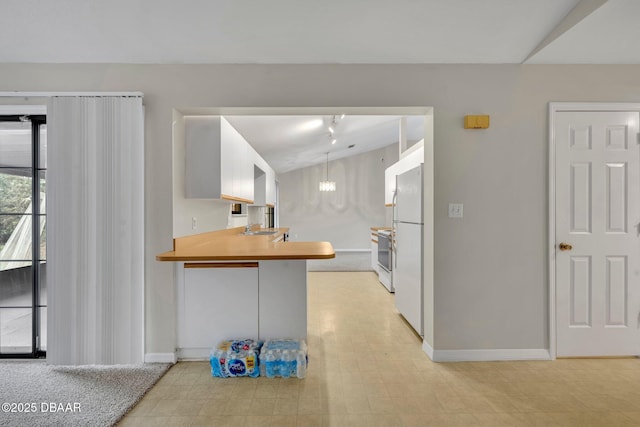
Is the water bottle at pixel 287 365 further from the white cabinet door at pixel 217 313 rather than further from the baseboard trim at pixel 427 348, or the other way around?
the baseboard trim at pixel 427 348

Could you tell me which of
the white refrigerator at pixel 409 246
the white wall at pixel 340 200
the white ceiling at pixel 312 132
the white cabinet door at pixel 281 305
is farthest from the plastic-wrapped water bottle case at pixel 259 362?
the white wall at pixel 340 200

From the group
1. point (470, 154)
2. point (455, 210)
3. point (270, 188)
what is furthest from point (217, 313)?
point (270, 188)

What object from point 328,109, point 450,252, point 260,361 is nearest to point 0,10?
point 328,109

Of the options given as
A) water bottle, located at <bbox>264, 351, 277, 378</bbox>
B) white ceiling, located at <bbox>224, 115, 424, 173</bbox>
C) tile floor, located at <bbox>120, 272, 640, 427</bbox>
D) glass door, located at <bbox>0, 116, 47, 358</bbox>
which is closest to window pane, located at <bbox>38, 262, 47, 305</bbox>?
glass door, located at <bbox>0, 116, 47, 358</bbox>

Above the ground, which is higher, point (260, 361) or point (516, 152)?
point (516, 152)

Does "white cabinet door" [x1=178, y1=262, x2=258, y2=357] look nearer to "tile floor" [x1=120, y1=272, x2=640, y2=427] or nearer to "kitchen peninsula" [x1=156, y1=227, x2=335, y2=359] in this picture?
"kitchen peninsula" [x1=156, y1=227, x2=335, y2=359]

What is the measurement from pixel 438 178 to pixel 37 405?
10.4ft

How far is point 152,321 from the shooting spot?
2568 mm

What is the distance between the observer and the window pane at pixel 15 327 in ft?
8.84

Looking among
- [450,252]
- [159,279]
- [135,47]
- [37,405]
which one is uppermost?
[135,47]

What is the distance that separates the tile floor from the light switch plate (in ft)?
3.89

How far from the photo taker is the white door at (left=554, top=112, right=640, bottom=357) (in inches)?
103

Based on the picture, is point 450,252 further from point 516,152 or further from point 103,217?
point 103,217

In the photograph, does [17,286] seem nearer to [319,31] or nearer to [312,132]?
[319,31]
